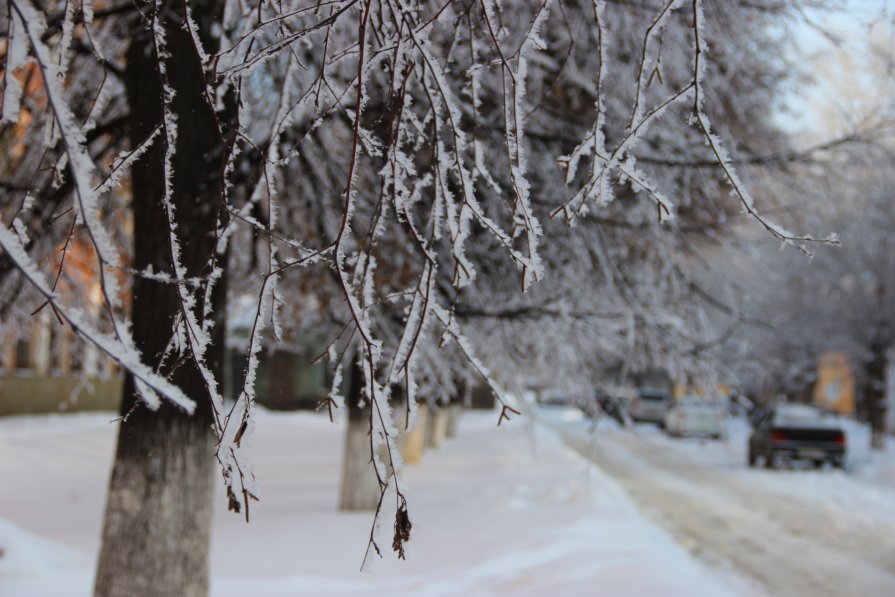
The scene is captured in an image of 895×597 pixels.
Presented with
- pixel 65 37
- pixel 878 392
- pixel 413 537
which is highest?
pixel 65 37

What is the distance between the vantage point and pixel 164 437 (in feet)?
13.8

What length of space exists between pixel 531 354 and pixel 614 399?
3.33 ft

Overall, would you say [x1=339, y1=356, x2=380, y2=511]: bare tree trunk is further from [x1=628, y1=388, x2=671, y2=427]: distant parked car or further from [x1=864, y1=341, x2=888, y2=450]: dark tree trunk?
[x1=628, y1=388, x2=671, y2=427]: distant parked car

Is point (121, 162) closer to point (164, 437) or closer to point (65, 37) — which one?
point (65, 37)

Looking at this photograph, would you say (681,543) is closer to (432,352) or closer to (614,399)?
(614,399)

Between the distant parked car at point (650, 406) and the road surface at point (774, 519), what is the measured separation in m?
13.2

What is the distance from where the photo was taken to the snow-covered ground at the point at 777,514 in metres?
7.50

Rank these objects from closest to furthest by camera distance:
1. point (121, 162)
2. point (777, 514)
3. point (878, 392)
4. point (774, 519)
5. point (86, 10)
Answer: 1. point (121, 162)
2. point (86, 10)
3. point (774, 519)
4. point (777, 514)
5. point (878, 392)

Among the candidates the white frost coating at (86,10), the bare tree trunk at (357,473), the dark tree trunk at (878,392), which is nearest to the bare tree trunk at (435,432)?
the bare tree trunk at (357,473)

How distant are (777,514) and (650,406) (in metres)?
21.4

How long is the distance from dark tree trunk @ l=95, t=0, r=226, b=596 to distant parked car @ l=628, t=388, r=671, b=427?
2904cm

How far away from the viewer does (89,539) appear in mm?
7816

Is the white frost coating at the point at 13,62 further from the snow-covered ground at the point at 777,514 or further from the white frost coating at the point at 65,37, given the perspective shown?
the snow-covered ground at the point at 777,514

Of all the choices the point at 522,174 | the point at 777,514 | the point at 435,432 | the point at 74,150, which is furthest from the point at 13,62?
the point at 435,432
